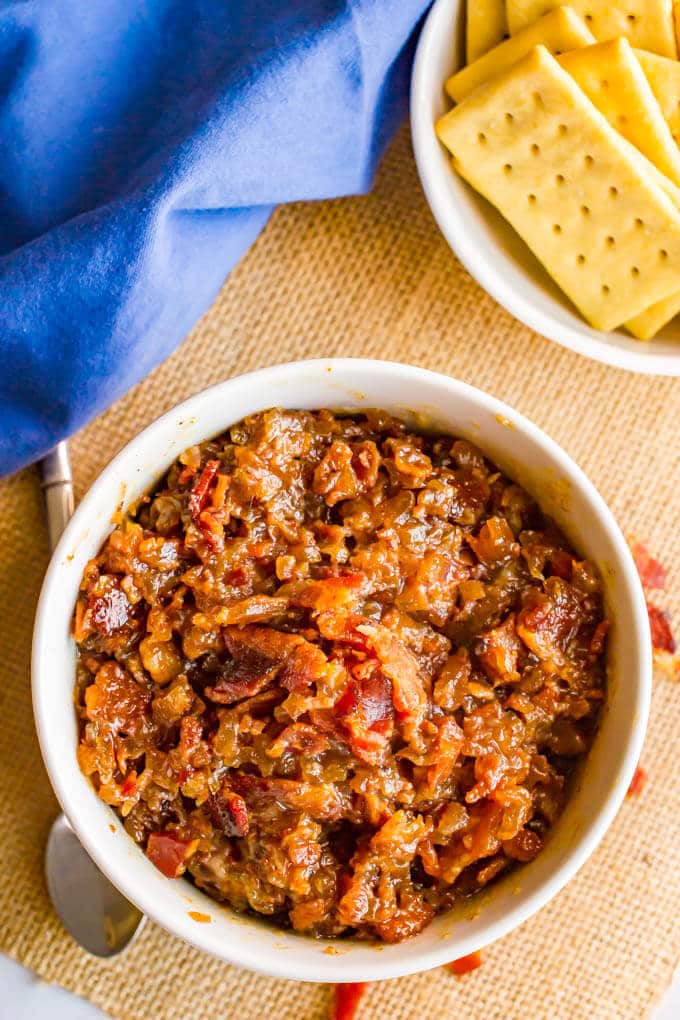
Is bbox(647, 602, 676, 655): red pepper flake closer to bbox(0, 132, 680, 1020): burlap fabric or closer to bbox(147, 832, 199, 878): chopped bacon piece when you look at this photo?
bbox(0, 132, 680, 1020): burlap fabric

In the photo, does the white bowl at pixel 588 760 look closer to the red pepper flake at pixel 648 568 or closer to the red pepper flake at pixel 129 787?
the red pepper flake at pixel 129 787

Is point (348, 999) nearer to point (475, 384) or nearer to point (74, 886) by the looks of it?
point (74, 886)

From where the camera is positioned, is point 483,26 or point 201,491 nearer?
point 201,491

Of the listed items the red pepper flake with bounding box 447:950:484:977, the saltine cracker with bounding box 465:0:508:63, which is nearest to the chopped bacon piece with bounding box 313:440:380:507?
the saltine cracker with bounding box 465:0:508:63

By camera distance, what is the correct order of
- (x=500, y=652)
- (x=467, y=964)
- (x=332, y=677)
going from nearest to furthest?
1. (x=332, y=677)
2. (x=500, y=652)
3. (x=467, y=964)

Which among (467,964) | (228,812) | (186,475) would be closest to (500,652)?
(228,812)
